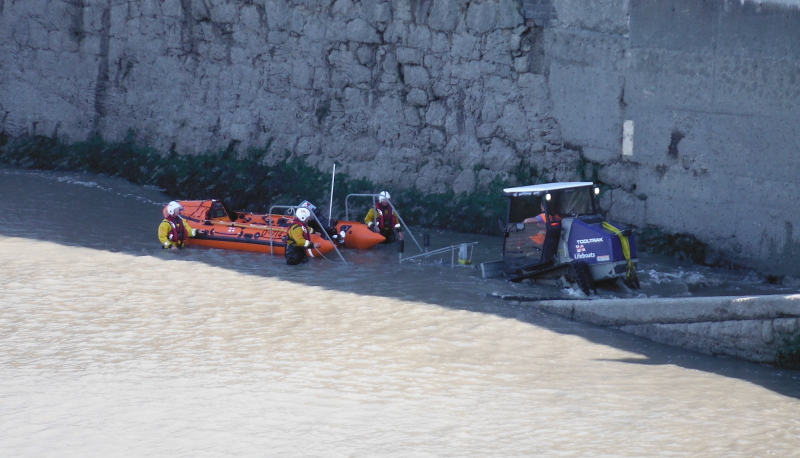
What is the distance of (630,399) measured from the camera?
7.82 m

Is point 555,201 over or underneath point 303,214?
over

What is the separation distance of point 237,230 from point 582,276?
17.1 ft

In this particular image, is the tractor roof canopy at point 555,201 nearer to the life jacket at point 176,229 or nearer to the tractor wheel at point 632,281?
the tractor wheel at point 632,281

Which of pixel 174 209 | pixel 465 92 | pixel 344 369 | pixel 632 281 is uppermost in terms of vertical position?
pixel 465 92

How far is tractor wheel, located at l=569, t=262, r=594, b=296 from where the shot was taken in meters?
11.2

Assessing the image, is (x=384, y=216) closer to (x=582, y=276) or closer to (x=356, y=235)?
(x=356, y=235)

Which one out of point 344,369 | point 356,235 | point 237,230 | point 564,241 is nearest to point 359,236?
point 356,235

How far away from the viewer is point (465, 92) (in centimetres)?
1523

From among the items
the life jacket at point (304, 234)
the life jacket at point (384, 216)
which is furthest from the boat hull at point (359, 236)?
the life jacket at point (304, 234)

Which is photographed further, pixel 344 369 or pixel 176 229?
pixel 176 229

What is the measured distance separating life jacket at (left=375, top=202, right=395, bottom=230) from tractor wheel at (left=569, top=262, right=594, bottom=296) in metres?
3.78

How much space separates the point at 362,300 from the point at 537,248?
7.32 ft

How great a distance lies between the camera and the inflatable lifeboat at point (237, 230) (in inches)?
537

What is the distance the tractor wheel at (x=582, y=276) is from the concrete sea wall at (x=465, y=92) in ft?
8.10
